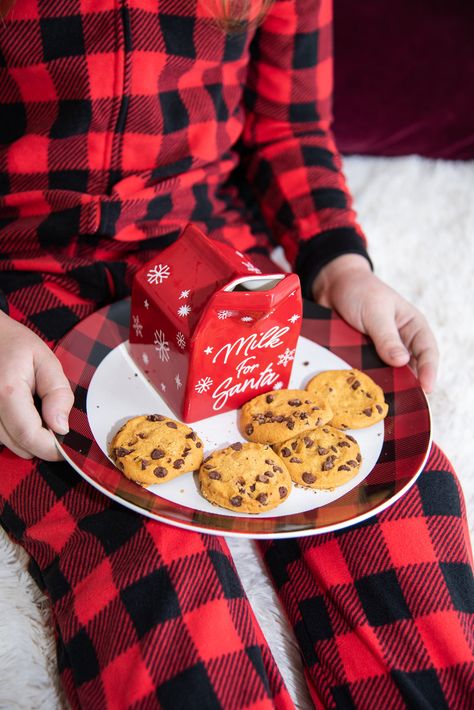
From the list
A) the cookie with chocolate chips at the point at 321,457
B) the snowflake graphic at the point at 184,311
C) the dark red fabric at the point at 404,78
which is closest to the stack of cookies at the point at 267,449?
the cookie with chocolate chips at the point at 321,457

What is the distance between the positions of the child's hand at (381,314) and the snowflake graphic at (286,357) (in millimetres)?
134

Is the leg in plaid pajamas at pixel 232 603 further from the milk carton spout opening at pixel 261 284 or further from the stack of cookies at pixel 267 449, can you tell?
the milk carton spout opening at pixel 261 284

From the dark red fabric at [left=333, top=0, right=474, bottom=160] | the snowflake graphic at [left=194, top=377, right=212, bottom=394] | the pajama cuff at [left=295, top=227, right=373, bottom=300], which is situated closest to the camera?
the snowflake graphic at [left=194, top=377, right=212, bottom=394]

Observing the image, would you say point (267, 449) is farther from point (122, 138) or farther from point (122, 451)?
point (122, 138)

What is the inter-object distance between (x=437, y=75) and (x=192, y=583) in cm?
105

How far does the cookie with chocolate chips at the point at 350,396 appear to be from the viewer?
2.31 ft

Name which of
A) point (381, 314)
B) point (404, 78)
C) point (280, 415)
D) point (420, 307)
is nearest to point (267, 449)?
point (280, 415)

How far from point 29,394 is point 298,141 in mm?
562

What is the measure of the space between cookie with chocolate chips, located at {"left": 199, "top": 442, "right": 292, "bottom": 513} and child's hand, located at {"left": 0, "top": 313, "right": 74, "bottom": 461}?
14 cm

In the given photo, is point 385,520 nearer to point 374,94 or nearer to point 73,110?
point 73,110

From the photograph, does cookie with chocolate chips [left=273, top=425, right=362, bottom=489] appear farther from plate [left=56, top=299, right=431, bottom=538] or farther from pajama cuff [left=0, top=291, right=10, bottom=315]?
pajama cuff [left=0, top=291, right=10, bottom=315]

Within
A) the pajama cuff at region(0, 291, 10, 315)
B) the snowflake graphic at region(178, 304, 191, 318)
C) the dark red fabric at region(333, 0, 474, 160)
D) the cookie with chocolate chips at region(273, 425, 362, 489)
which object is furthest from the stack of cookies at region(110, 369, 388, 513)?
the dark red fabric at region(333, 0, 474, 160)

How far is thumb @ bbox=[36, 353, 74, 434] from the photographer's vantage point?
63 centimetres

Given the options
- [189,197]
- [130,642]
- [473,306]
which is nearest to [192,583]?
[130,642]
